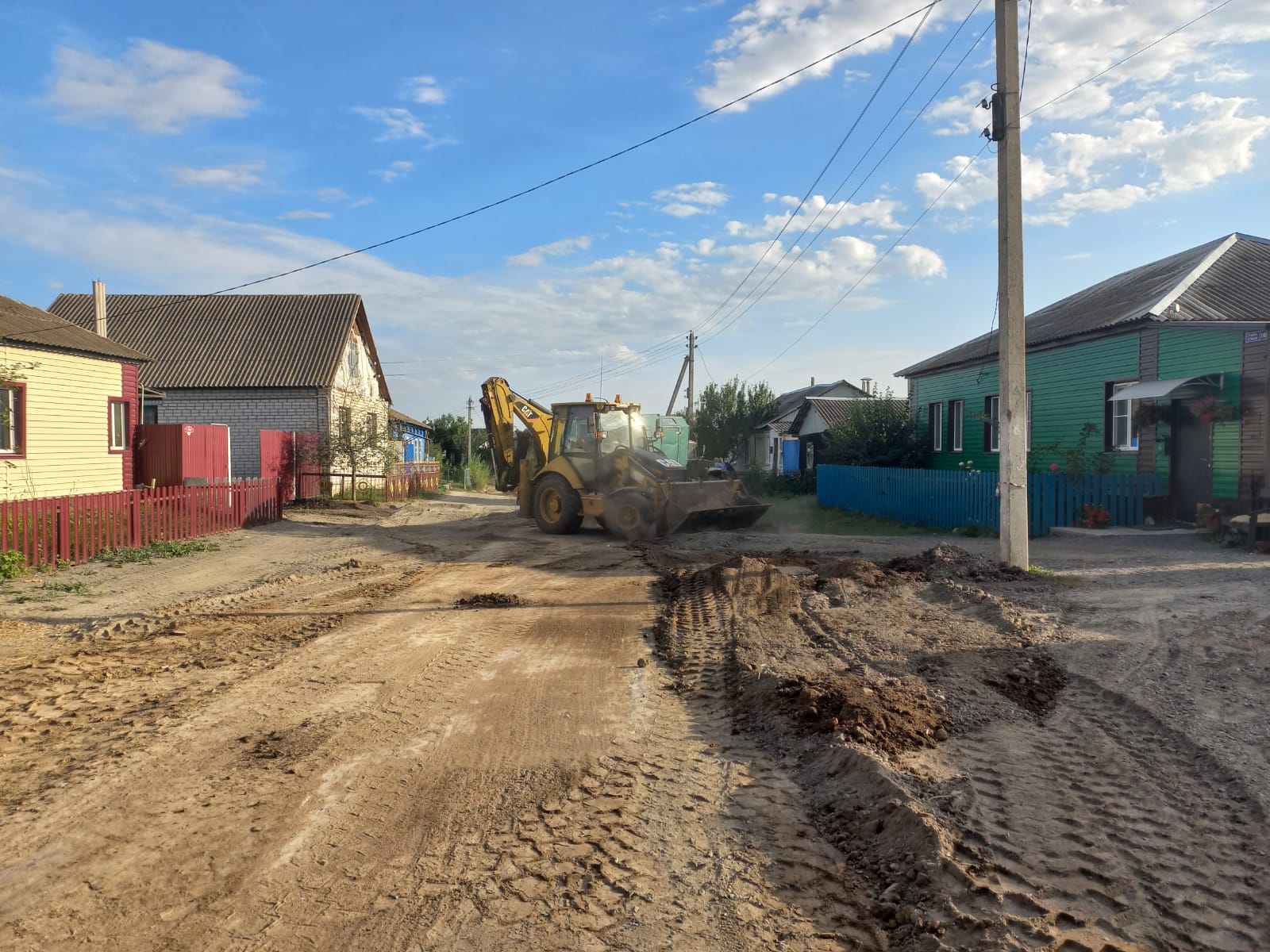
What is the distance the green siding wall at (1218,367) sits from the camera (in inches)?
546

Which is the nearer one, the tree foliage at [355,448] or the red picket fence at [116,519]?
the red picket fence at [116,519]

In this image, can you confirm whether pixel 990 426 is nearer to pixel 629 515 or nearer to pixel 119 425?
pixel 629 515

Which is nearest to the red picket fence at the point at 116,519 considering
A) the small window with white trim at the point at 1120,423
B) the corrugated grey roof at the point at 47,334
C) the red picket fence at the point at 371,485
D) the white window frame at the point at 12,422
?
the white window frame at the point at 12,422

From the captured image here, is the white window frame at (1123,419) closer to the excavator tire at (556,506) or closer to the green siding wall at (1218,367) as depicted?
the green siding wall at (1218,367)

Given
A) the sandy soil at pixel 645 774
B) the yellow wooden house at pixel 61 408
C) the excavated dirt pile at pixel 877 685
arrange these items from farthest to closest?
the yellow wooden house at pixel 61 408
the excavated dirt pile at pixel 877 685
the sandy soil at pixel 645 774

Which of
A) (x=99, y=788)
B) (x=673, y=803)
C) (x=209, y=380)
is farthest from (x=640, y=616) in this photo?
(x=209, y=380)

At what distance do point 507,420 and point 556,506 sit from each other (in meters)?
2.63

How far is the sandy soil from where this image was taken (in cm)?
307

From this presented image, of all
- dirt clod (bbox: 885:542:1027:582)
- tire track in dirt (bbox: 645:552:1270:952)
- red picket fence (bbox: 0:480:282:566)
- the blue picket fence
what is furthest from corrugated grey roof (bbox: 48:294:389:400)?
tire track in dirt (bbox: 645:552:1270:952)

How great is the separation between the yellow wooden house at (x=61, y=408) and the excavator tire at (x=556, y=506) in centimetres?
856

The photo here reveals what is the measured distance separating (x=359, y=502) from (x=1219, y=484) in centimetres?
2052

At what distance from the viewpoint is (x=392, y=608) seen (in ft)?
29.2

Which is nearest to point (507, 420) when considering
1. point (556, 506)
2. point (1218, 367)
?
point (556, 506)

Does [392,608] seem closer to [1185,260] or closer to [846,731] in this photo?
[846,731]
